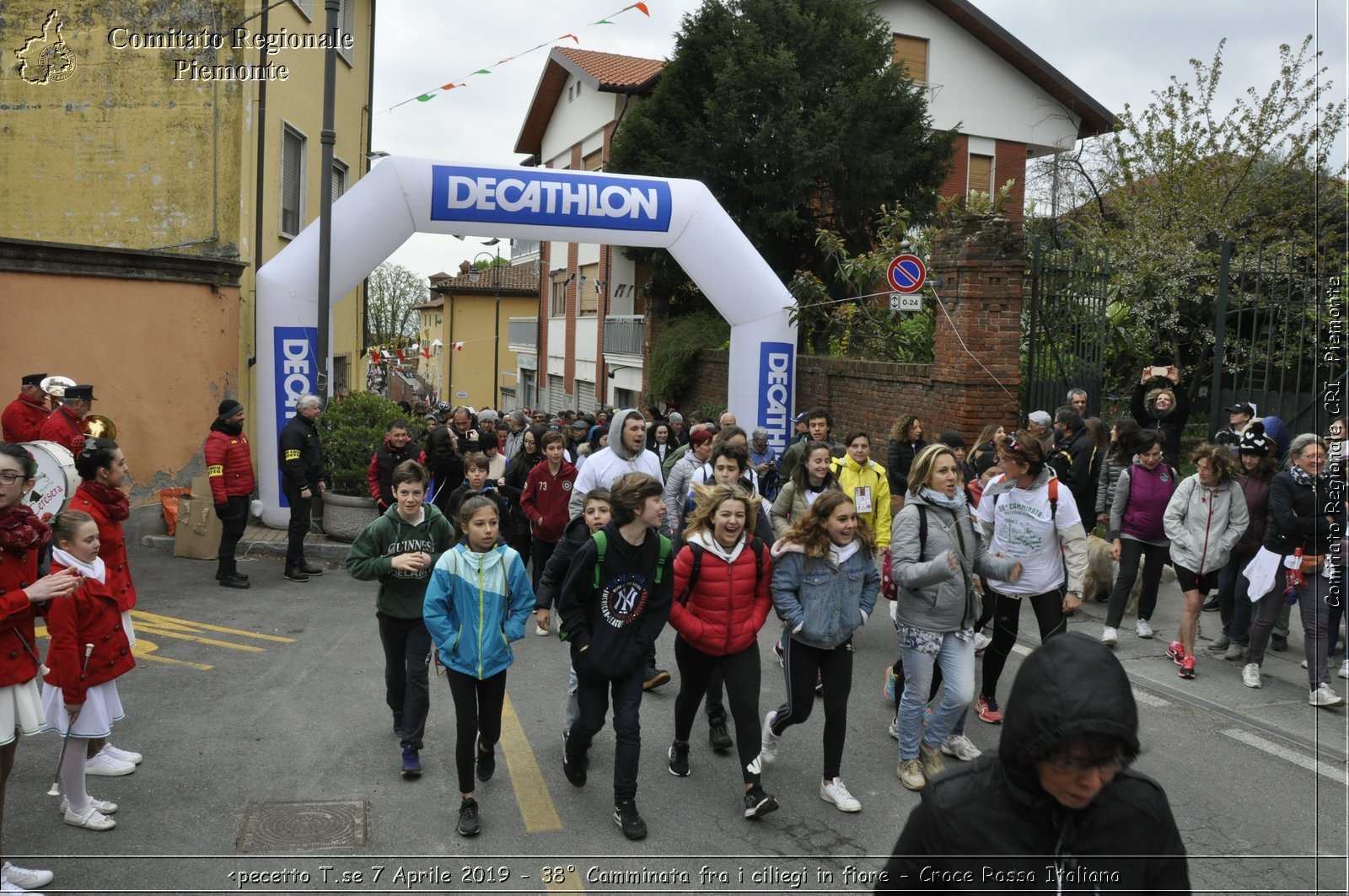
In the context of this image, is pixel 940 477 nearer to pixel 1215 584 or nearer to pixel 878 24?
pixel 1215 584

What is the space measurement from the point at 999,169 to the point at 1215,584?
2367 cm

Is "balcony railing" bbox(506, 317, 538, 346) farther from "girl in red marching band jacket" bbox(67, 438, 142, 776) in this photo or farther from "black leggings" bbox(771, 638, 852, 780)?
"black leggings" bbox(771, 638, 852, 780)

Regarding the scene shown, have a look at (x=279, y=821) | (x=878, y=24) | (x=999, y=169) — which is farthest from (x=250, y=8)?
(x=999, y=169)

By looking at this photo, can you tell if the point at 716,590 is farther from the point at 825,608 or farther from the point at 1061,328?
the point at 1061,328

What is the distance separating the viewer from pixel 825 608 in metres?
5.17

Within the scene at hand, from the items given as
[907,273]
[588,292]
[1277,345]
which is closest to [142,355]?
[907,273]

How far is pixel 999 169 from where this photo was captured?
2983cm

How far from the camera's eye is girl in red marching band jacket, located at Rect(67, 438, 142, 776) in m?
5.32

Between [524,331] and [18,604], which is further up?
[524,331]

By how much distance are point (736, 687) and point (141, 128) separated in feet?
40.6

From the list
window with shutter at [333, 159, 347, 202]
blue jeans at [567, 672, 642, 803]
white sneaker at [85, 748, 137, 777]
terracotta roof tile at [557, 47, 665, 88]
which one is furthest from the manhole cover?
terracotta roof tile at [557, 47, 665, 88]

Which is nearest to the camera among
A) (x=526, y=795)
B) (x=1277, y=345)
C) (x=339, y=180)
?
(x=526, y=795)

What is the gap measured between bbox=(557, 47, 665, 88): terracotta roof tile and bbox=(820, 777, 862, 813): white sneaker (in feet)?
83.6

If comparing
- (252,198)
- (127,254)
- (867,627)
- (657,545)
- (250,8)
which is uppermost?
(250,8)
